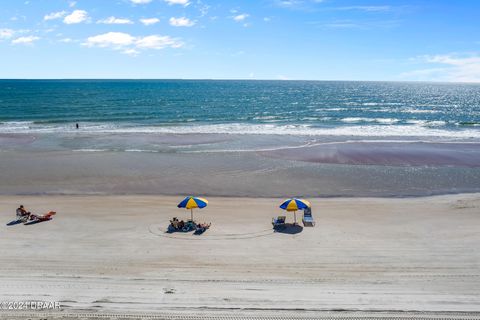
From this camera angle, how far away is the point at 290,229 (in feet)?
58.5

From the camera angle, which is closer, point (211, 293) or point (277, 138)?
point (211, 293)

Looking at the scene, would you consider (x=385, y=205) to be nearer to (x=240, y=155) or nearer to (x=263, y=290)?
(x=263, y=290)

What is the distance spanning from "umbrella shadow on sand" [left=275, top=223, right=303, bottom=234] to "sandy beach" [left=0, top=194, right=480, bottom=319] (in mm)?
89

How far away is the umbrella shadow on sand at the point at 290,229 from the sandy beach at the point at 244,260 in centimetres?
9

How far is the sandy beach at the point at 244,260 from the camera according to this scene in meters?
11.6

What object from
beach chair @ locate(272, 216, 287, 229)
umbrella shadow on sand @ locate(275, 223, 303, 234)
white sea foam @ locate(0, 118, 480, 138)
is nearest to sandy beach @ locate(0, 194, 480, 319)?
umbrella shadow on sand @ locate(275, 223, 303, 234)

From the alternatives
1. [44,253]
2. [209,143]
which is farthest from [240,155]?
[44,253]

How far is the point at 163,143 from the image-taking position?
4184 cm

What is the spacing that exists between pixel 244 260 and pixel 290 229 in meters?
3.98

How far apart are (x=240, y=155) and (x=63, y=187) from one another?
1514 centimetres

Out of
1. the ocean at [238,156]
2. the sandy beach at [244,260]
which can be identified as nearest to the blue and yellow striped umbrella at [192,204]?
the sandy beach at [244,260]

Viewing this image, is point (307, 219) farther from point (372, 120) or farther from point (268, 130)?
point (372, 120)

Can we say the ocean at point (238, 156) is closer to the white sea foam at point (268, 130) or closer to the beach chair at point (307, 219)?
the white sea foam at point (268, 130)

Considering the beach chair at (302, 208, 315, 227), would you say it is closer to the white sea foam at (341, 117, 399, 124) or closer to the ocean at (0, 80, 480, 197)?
the ocean at (0, 80, 480, 197)
